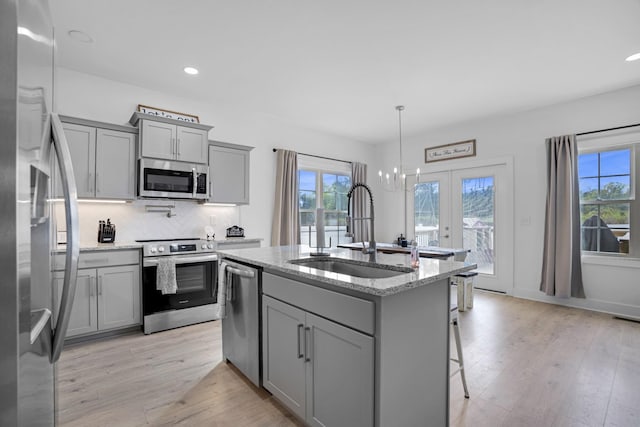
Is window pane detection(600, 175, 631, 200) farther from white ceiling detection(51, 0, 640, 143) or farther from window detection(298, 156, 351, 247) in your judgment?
window detection(298, 156, 351, 247)

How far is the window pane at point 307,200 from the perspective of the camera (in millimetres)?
5688

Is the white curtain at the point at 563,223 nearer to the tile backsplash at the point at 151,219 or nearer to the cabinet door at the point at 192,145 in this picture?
the tile backsplash at the point at 151,219

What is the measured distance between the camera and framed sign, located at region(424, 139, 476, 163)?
5410mm

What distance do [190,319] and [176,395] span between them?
1462mm

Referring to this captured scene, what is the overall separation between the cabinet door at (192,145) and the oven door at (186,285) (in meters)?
1.20

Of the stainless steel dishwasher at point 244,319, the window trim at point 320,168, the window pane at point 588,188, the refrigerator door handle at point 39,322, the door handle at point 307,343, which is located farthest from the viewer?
the window trim at point 320,168

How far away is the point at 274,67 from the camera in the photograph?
345cm

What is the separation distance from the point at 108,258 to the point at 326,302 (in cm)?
262

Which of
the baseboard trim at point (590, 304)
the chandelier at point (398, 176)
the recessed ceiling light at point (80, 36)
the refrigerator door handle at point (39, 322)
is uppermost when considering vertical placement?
the recessed ceiling light at point (80, 36)

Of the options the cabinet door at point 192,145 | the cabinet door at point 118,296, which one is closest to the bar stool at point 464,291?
the cabinet door at point 192,145

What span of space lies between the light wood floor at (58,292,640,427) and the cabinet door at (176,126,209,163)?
1.98m

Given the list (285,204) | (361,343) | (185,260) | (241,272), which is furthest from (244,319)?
(285,204)

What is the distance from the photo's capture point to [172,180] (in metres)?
3.74

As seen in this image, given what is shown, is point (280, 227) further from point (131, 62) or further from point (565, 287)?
point (565, 287)
